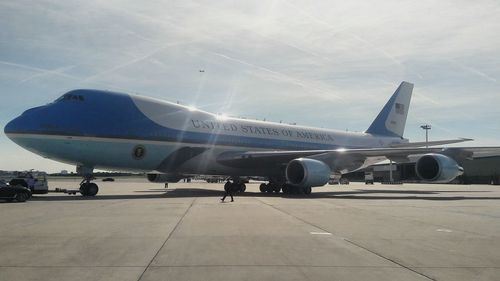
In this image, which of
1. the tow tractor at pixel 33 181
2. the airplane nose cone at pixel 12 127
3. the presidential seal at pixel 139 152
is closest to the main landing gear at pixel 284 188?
the presidential seal at pixel 139 152

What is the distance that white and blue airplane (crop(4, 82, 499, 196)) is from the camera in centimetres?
2212

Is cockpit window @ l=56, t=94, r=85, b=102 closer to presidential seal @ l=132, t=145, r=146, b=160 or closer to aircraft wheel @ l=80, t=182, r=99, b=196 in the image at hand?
presidential seal @ l=132, t=145, r=146, b=160

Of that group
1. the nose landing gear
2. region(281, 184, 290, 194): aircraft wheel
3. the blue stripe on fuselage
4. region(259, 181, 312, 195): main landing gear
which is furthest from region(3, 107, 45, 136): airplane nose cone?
region(281, 184, 290, 194): aircraft wheel

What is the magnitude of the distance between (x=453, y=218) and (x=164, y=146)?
1614cm

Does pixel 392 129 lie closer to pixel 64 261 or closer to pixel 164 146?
pixel 164 146

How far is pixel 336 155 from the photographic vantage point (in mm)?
28406

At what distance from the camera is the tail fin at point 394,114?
41.6 metres

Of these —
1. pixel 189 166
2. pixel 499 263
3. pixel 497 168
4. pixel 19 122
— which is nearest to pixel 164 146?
pixel 189 166

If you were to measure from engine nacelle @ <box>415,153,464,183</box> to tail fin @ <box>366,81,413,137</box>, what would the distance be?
14881 mm

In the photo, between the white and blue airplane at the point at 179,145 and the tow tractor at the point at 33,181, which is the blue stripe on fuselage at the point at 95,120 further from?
the tow tractor at the point at 33,181

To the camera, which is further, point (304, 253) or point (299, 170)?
point (299, 170)

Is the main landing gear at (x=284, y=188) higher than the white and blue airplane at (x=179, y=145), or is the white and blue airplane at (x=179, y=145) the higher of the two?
the white and blue airplane at (x=179, y=145)

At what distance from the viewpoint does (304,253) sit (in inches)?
299

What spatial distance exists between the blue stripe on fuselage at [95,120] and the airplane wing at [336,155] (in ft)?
11.9
